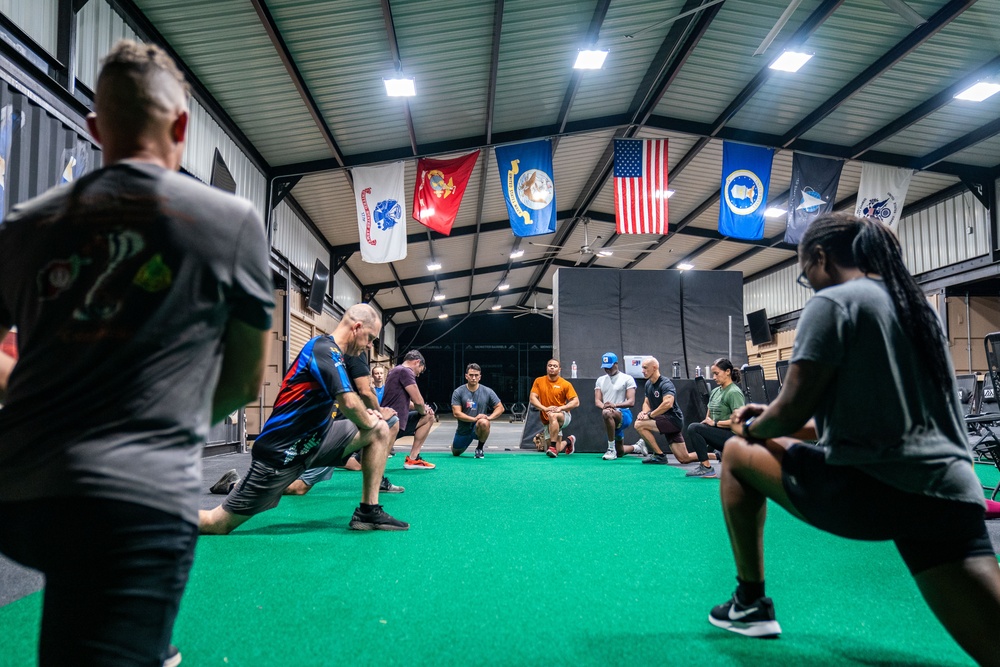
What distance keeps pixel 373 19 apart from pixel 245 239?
821cm

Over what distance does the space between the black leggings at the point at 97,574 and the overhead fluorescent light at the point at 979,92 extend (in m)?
12.9

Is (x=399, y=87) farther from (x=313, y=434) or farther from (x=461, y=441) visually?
(x=313, y=434)

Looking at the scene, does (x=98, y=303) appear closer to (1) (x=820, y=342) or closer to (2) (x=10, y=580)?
(1) (x=820, y=342)

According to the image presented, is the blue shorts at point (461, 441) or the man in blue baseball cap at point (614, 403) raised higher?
the man in blue baseball cap at point (614, 403)

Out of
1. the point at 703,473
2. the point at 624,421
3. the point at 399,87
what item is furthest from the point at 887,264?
the point at 624,421

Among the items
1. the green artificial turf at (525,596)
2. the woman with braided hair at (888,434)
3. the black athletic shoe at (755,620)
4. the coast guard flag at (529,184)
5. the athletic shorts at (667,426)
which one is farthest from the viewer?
the coast guard flag at (529,184)

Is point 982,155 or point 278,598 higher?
point 982,155

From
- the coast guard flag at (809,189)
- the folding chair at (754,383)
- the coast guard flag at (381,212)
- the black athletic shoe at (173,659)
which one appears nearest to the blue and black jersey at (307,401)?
the black athletic shoe at (173,659)

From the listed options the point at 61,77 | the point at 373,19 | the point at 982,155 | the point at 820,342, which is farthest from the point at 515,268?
the point at 820,342

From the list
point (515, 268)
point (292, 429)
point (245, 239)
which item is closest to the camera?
point (245, 239)

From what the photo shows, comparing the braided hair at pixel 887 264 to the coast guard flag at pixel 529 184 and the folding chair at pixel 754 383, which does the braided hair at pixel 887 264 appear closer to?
the folding chair at pixel 754 383

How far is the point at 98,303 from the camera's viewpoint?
0.96 m

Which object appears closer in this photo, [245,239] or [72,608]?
[72,608]

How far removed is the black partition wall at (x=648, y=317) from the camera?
15180mm
